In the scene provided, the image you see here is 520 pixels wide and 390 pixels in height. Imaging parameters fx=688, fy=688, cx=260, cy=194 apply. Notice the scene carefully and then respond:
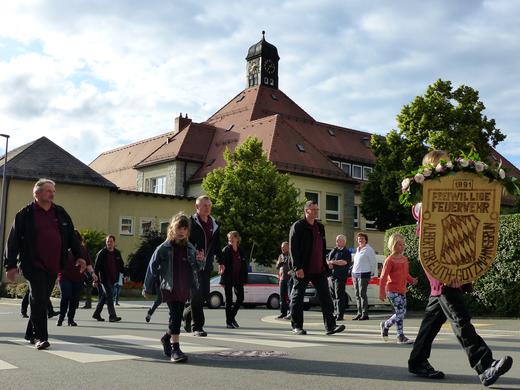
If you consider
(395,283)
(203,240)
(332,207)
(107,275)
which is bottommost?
(107,275)

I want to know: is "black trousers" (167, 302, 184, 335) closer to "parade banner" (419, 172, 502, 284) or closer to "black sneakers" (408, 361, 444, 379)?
"black sneakers" (408, 361, 444, 379)

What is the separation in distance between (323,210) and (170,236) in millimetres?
42899

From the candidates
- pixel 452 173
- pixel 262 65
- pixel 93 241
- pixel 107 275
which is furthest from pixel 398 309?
pixel 262 65

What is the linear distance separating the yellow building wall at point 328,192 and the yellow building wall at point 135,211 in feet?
29.9

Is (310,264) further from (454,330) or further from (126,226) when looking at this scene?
(126,226)

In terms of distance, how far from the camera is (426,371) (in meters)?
6.28

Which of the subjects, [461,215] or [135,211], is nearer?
[461,215]

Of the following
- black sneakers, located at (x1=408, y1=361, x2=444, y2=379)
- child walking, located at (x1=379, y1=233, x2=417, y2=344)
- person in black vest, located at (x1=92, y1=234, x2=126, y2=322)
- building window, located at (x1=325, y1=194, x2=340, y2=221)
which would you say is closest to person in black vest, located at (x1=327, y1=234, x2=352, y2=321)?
person in black vest, located at (x1=92, y1=234, x2=126, y2=322)

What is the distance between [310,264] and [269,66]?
188ft

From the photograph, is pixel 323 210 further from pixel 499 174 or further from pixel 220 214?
pixel 499 174

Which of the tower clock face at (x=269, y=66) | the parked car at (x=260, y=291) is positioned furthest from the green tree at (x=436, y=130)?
the tower clock face at (x=269, y=66)

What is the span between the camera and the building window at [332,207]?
5066 centimetres

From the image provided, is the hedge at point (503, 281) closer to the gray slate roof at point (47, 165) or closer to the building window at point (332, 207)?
the gray slate roof at point (47, 165)

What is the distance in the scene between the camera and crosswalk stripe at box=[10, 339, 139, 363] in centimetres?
723
